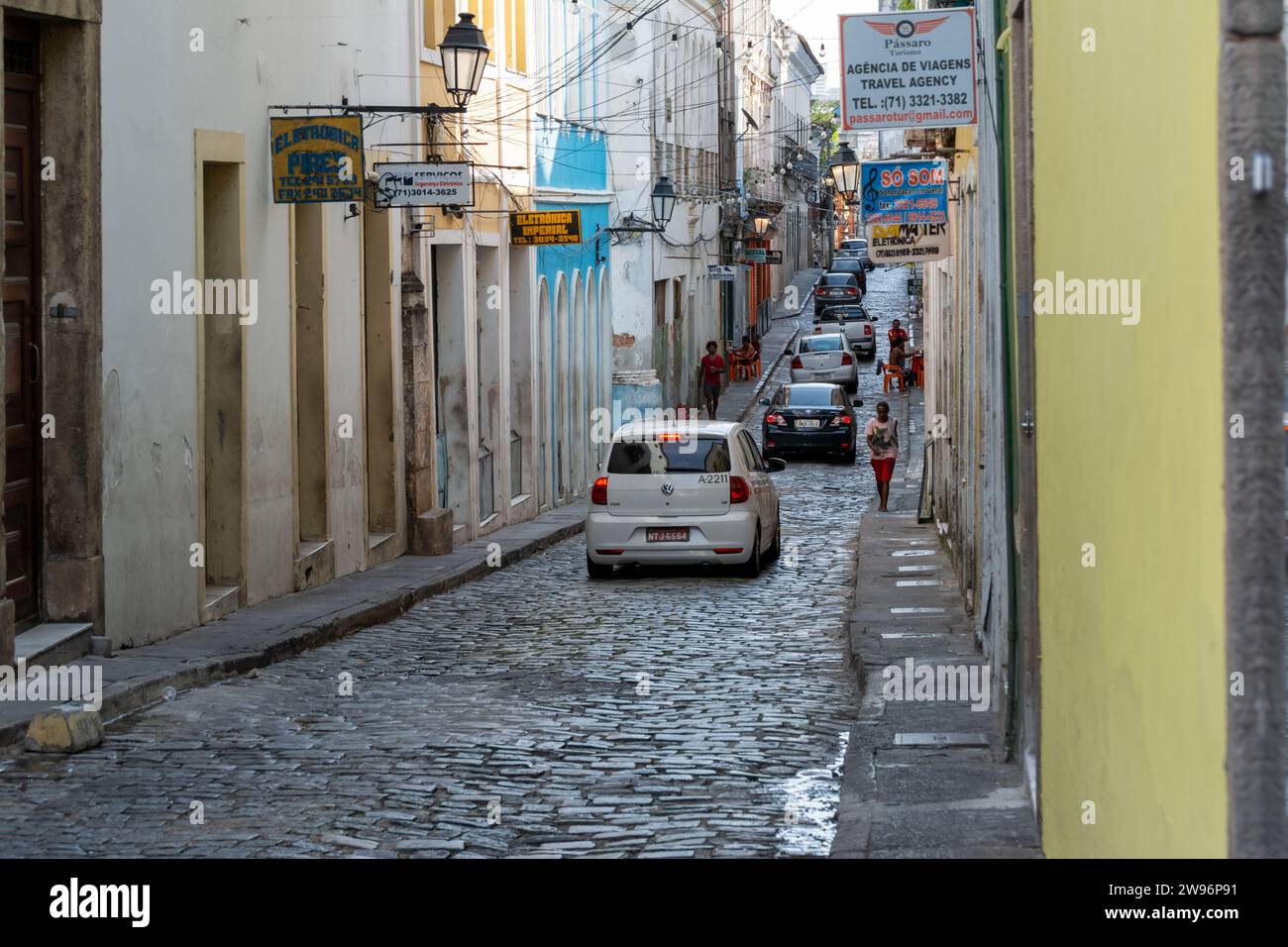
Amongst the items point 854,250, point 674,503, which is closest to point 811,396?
point 674,503

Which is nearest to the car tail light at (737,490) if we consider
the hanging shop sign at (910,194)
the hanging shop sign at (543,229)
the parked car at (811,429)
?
the hanging shop sign at (910,194)

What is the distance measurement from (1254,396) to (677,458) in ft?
50.5

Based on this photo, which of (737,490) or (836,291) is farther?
(836,291)

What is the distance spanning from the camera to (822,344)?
49.5 meters

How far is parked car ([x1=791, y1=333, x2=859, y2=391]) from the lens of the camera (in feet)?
159

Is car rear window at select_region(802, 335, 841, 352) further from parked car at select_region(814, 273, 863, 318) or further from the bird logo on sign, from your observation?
the bird logo on sign

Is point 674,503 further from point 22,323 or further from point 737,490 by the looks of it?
point 22,323

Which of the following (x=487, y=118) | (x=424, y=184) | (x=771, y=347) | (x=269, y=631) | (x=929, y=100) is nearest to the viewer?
(x=929, y=100)

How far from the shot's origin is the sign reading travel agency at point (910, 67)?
11.9 meters

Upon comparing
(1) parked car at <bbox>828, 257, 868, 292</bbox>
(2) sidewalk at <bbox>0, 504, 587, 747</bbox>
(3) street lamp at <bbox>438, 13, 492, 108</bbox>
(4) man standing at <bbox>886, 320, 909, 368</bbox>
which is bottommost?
(2) sidewalk at <bbox>0, 504, 587, 747</bbox>

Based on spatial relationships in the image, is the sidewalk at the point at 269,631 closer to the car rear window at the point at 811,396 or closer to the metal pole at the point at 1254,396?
the metal pole at the point at 1254,396

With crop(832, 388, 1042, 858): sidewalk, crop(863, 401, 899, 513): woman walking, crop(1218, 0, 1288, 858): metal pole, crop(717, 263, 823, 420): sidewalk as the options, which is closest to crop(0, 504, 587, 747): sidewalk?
crop(832, 388, 1042, 858): sidewalk

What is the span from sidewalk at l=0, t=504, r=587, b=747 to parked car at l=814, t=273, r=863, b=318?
166ft

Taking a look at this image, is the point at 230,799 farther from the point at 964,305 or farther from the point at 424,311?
the point at 424,311
